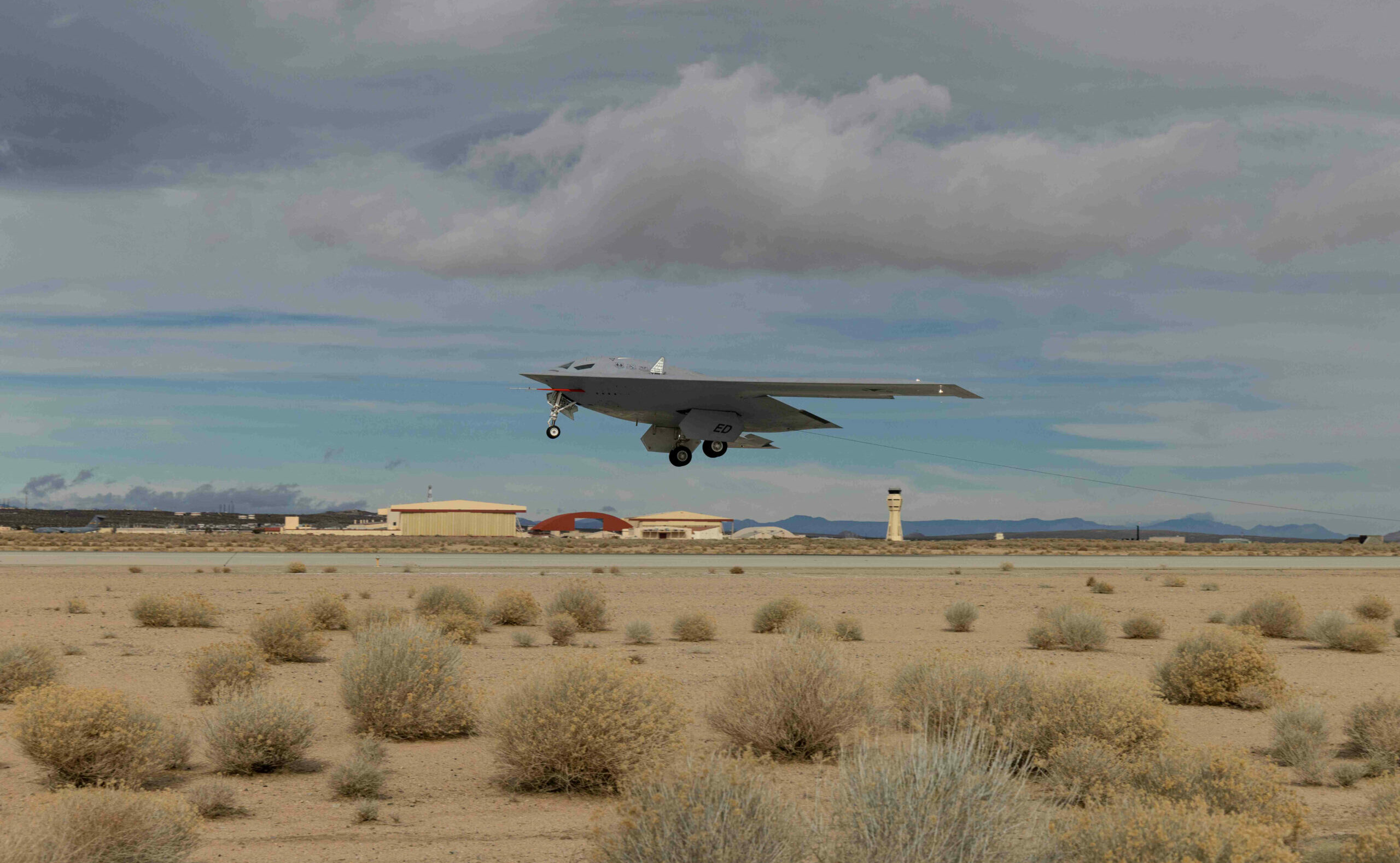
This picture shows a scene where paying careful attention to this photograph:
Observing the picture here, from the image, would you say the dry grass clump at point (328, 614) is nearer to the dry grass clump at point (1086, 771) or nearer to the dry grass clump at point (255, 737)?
the dry grass clump at point (255, 737)

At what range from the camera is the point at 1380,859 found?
7129 mm

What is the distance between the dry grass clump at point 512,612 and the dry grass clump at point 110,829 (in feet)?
68.6

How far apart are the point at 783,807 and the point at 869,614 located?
2761 cm

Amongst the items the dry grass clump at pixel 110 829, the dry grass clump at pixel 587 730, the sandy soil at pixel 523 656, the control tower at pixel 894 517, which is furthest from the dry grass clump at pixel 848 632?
the control tower at pixel 894 517

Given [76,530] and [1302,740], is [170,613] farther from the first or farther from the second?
[76,530]

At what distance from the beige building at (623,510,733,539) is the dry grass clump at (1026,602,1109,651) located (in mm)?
98280

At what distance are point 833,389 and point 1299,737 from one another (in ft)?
33.3

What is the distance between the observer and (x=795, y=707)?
1316 cm

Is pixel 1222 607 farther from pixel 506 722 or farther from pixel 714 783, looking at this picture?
pixel 714 783

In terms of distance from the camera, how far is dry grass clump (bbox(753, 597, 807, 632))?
28922 mm

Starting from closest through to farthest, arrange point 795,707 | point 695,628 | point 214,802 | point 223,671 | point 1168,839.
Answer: point 1168,839 → point 214,802 → point 795,707 → point 223,671 → point 695,628

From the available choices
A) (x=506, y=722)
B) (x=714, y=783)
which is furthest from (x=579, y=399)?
(x=714, y=783)

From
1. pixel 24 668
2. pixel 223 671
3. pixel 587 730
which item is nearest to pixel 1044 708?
pixel 587 730

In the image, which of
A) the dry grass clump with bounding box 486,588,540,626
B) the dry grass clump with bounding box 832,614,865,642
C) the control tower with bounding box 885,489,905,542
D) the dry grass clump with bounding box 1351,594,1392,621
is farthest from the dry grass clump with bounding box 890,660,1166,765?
the control tower with bounding box 885,489,905,542
